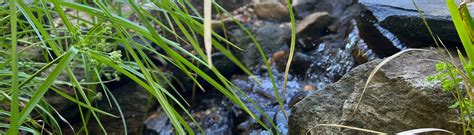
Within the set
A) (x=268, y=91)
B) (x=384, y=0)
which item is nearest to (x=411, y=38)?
(x=384, y=0)

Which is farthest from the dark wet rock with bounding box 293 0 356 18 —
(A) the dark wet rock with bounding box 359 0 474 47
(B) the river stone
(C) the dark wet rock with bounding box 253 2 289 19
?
(B) the river stone

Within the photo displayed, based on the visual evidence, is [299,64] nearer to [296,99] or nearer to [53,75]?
[296,99]

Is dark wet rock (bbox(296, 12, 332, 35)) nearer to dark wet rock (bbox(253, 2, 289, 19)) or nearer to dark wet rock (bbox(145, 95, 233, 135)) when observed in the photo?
dark wet rock (bbox(253, 2, 289, 19))

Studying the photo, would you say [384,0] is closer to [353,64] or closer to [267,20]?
[353,64]

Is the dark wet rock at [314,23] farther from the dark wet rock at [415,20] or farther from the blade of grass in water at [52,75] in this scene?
the blade of grass in water at [52,75]

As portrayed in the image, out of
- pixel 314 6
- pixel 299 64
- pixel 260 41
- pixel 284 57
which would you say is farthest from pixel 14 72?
pixel 314 6

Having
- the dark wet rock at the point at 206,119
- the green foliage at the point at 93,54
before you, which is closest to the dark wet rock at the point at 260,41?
the dark wet rock at the point at 206,119
